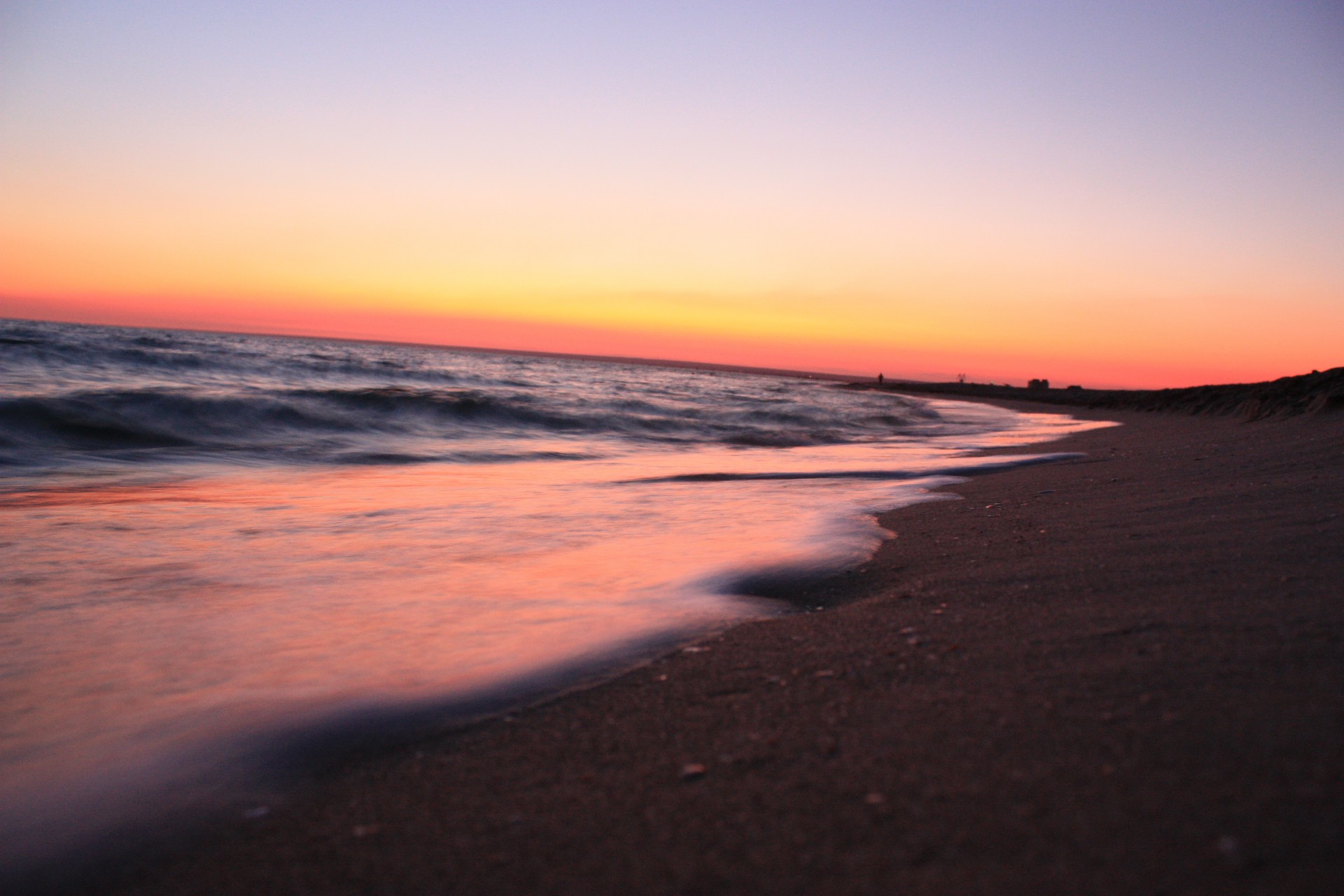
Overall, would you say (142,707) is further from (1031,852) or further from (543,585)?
(1031,852)

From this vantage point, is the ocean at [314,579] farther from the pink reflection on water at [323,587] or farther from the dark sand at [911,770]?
the dark sand at [911,770]

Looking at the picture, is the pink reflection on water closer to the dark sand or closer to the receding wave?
the dark sand

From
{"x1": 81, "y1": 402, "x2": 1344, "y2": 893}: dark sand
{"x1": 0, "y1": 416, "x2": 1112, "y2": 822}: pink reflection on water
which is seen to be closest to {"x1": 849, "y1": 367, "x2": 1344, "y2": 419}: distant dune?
{"x1": 0, "y1": 416, "x2": 1112, "y2": 822}: pink reflection on water

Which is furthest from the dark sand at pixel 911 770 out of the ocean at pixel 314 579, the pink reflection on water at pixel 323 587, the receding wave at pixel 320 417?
the receding wave at pixel 320 417

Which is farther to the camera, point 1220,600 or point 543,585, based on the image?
point 543,585

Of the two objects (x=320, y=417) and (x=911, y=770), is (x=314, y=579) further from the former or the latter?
(x=320, y=417)

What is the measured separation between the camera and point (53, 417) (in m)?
8.20

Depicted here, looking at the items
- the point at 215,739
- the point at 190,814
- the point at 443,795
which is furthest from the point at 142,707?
the point at 443,795

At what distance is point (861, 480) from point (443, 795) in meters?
5.16

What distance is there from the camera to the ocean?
176cm

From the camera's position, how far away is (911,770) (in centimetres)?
138

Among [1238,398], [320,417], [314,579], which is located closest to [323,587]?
[314,579]

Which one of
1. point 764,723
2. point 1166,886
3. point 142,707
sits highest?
point 1166,886

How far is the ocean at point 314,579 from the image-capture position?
5.79 ft
